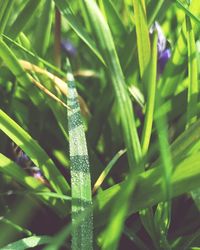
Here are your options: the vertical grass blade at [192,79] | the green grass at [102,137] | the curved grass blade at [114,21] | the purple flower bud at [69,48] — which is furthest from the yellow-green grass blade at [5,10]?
the purple flower bud at [69,48]

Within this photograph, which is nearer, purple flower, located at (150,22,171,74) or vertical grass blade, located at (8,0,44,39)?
vertical grass blade, located at (8,0,44,39)

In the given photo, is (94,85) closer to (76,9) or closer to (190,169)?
(76,9)

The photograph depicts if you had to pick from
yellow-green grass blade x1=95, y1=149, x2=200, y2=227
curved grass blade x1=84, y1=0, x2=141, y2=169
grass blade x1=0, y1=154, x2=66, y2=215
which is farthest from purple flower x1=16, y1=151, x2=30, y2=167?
curved grass blade x1=84, y1=0, x2=141, y2=169

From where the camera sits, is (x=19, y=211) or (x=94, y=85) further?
(x=94, y=85)

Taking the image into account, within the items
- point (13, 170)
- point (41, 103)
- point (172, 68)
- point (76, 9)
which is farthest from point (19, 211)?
point (76, 9)

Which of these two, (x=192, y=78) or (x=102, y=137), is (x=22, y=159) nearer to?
(x=102, y=137)

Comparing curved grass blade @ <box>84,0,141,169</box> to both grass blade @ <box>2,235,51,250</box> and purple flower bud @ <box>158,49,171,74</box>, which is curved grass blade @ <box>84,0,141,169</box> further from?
purple flower bud @ <box>158,49,171,74</box>
